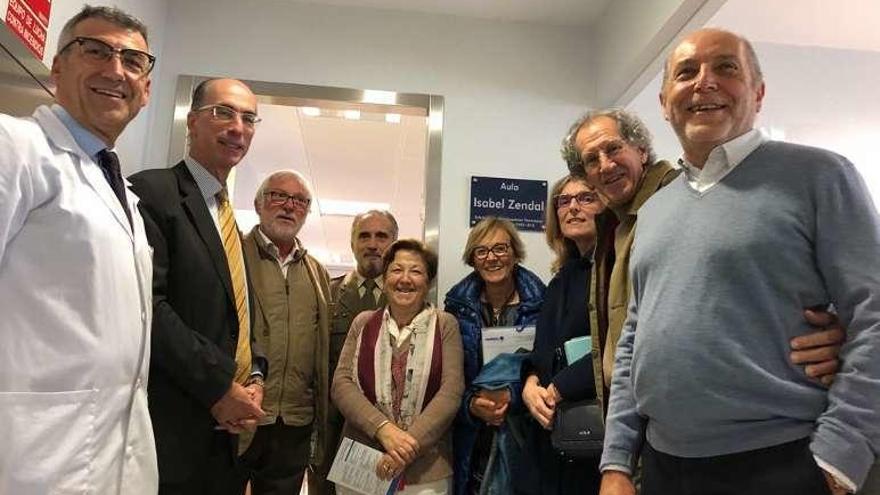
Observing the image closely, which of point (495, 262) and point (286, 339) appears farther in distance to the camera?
point (495, 262)

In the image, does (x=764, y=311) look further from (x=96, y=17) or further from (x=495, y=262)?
(x=96, y=17)

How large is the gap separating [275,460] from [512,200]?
5.55 feet

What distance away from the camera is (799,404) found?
1.06 meters

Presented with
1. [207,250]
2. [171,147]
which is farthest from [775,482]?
[171,147]

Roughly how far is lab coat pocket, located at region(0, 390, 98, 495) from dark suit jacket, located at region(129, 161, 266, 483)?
32 cm

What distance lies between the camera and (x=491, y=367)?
7.16 feet

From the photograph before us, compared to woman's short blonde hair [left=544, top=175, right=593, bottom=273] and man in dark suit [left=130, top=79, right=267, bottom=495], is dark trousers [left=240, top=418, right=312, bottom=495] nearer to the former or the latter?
man in dark suit [left=130, top=79, right=267, bottom=495]

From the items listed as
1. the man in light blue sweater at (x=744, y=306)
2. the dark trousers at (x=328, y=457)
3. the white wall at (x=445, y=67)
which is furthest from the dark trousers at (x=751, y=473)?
the white wall at (x=445, y=67)

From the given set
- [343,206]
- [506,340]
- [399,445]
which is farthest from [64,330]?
[343,206]

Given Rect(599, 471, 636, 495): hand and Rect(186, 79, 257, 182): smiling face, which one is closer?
Rect(599, 471, 636, 495): hand

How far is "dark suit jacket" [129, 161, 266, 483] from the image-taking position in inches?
58.9

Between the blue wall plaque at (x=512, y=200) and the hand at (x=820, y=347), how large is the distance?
2.09 meters

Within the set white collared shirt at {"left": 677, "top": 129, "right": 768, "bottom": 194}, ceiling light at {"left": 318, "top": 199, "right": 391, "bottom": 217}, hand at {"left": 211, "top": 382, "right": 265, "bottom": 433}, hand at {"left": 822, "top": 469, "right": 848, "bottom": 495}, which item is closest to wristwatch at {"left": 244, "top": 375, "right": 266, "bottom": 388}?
hand at {"left": 211, "top": 382, "right": 265, "bottom": 433}

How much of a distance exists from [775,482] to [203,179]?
1.58 metres
